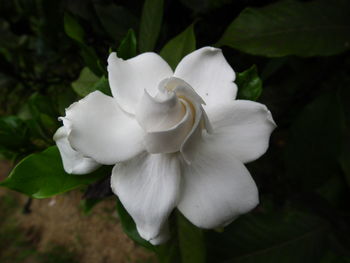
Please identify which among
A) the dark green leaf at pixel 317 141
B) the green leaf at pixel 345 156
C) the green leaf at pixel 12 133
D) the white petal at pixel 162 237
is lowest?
the green leaf at pixel 345 156

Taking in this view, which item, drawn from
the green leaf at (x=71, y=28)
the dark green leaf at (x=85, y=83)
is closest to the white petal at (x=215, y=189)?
the dark green leaf at (x=85, y=83)

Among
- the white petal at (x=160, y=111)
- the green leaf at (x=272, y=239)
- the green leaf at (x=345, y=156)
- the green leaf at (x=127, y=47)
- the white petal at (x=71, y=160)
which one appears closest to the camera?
the white petal at (x=160, y=111)

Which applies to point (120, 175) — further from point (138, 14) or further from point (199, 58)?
point (138, 14)

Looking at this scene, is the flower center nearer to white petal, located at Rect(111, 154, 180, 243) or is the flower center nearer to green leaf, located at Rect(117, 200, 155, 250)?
white petal, located at Rect(111, 154, 180, 243)

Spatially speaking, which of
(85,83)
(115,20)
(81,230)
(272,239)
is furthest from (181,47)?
(81,230)

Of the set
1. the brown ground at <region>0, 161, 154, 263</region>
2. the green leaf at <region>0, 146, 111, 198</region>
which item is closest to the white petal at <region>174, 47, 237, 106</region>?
the green leaf at <region>0, 146, 111, 198</region>

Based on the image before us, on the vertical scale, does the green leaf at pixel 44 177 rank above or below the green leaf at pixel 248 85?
below

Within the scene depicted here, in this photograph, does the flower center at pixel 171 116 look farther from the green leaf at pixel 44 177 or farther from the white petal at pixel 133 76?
the green leaf at pixel 44 177

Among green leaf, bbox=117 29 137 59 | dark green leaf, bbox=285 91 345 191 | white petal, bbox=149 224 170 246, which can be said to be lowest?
dark green leaf, bbox=285 91 345 191
